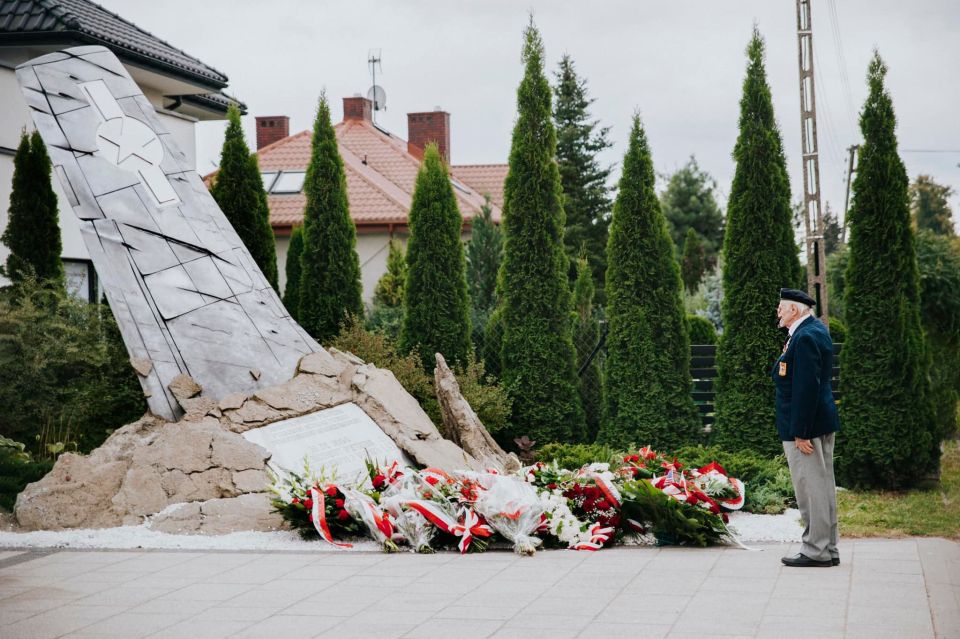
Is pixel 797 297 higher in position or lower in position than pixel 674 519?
higher

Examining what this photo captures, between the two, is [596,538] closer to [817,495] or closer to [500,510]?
[500,510]

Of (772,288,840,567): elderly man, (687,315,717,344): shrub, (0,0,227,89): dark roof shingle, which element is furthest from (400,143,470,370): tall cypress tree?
(772,288,840,567): elderly man

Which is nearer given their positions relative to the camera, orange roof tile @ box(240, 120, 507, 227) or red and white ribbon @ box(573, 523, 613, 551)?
red and white ribbon @ box(573, 523, 613, 551)

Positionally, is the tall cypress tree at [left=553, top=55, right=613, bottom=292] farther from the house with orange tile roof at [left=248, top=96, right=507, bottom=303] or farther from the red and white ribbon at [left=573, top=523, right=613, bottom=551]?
the red and white ribbon at [left=573, top=523, right=613, bottom=551]

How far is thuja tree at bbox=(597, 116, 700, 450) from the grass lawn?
220cm

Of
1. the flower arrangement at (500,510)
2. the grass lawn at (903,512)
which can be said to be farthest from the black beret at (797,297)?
the grass lawn at (903,512)

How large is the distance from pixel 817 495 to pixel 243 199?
31.0 feet

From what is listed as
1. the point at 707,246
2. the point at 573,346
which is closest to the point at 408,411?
the point at 573,346

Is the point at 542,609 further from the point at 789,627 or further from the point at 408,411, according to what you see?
the point at 408,411

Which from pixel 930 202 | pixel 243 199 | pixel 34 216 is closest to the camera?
pixel 34 216

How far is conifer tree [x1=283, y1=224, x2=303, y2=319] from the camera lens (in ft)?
48.9

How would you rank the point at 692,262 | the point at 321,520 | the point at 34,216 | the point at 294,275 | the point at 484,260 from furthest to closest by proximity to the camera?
1. the point at 692,262
2. the point at 484,260
3. the point at 294,275
4. the point at 34,216
5. the point at 321,520

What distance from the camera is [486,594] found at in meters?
5.56

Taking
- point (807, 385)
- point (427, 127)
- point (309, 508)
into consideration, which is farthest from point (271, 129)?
point (807, 385)
